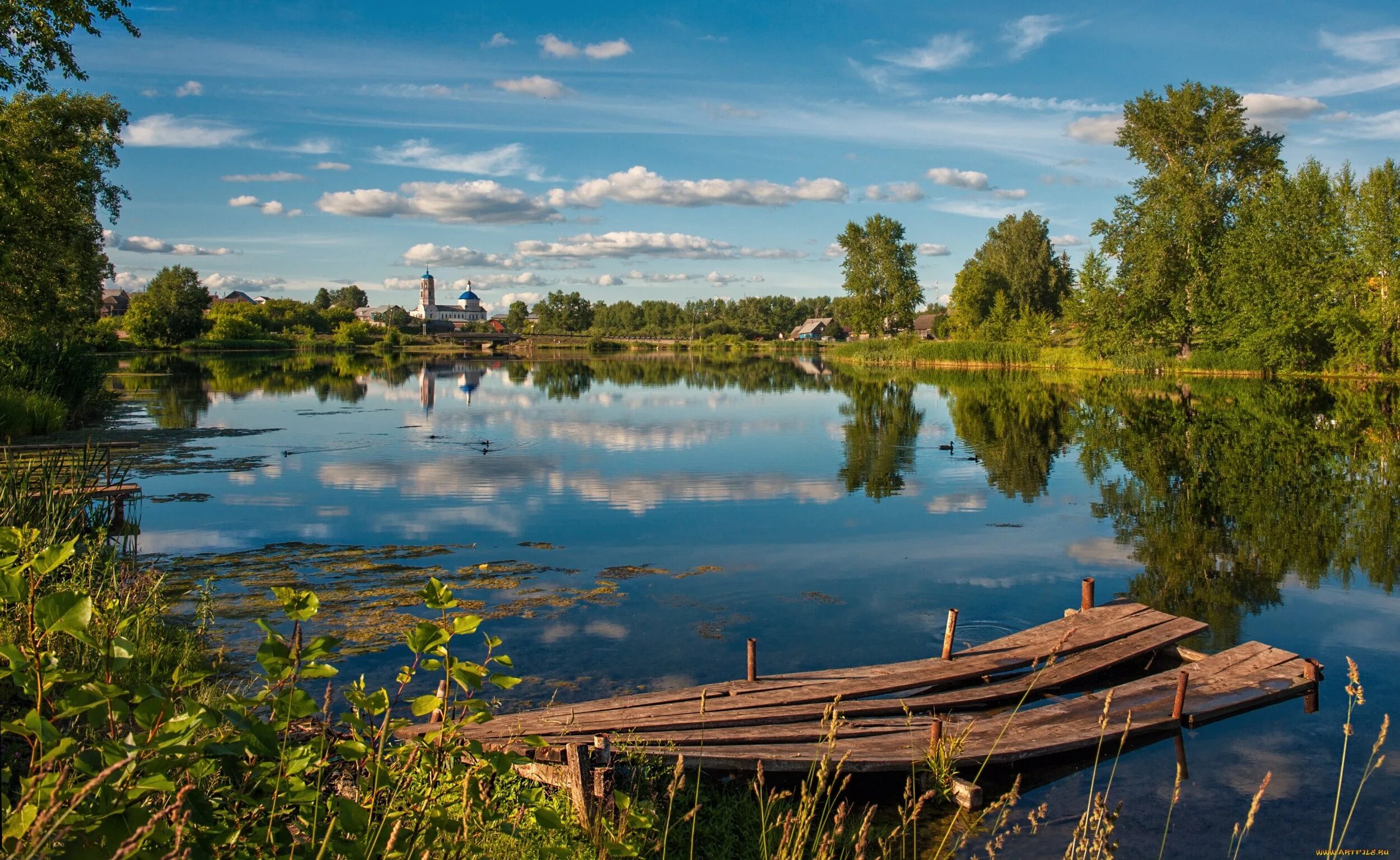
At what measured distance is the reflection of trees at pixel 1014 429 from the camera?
2367 centimetres

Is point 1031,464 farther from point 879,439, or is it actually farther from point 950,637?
point 950,637

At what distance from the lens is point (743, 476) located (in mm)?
23219

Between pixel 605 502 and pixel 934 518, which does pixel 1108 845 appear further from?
pixel 605 502

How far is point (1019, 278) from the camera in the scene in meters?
93.1

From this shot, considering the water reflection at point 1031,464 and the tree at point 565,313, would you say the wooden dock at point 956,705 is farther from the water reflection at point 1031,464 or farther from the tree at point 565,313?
the tree at point 565,313

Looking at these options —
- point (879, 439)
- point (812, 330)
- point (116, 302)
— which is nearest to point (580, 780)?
point (879, 439)

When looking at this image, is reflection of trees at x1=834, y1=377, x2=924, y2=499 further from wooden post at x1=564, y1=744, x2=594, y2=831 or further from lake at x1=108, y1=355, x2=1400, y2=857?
wooden post at x1=564, y1=744, x2=594, y2=831

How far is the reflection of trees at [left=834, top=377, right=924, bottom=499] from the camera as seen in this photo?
2292 cm

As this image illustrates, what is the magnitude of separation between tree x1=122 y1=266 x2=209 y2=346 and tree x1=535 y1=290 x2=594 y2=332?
8041cm

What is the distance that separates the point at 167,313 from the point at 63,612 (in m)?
113

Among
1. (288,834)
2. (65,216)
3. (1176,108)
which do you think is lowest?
(288,834)

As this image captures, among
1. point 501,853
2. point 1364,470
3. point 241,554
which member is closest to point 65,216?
point 241,554

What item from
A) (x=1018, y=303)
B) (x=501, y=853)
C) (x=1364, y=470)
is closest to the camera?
(x=501, y=853)

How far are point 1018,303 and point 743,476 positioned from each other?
7705cm
